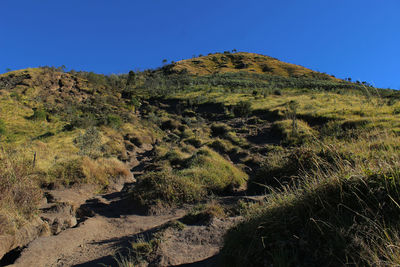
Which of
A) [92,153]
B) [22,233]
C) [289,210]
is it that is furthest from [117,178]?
[289,210]

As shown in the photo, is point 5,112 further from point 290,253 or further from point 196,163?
point 290,253

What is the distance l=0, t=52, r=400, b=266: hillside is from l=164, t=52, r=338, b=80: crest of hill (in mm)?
48914

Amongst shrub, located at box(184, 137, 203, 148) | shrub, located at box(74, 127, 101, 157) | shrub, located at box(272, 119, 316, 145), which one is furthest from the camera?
shrub, located at box(184, 137, 203, 148)

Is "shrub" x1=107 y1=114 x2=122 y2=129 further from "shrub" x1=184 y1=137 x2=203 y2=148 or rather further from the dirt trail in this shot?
the dirt trail

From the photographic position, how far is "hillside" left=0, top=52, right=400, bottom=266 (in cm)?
218

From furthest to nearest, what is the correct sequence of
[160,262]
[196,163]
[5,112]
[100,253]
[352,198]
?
[5,112]
[196,163]
[100,253]
[160,262]
[352,198]

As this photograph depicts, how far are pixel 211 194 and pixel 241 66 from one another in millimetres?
74719

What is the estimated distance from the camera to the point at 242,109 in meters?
25.3

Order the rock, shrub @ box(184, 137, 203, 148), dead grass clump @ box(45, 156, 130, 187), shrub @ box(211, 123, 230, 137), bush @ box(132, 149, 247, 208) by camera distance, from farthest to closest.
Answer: shrub @ box(211, 123, 230, 137) < shrub @ box(184, 137, 203, 148) < dead grass clump @ box(45, 156, 130, 187) < bush @ box(132, 149, 247, 208) < the rock

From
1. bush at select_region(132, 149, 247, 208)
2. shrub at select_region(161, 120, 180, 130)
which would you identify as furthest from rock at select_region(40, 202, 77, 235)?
shrub at select_region(161, 120, 180, 130)

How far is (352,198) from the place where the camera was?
2320mm

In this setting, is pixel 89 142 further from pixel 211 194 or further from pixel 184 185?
pixel 211 194

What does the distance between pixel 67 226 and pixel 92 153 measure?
8.67 metres

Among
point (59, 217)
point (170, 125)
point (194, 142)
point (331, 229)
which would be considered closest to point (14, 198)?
point (59, 217)
